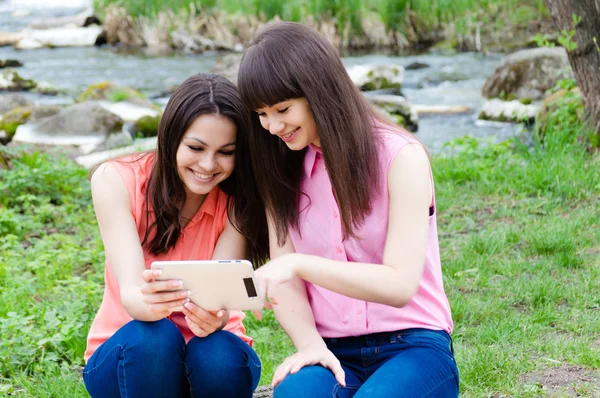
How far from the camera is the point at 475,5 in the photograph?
1445cm

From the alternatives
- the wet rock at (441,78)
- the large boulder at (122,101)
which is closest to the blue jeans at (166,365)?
the large boulder at (122,101)

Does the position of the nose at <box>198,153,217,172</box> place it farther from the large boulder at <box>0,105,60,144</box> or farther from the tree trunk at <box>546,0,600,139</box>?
the large boulder at <box>0,105,60,144</box>

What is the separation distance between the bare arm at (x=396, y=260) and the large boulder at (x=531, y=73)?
25.0ft

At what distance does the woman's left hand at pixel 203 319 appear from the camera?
2.19 meters

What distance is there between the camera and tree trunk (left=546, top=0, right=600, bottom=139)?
5238 millimetres

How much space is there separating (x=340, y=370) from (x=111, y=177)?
35.3 inches

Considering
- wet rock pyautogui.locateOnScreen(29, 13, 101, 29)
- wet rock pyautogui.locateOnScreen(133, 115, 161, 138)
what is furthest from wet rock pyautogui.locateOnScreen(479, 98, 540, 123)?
wet rock pyautogui.locateOnScreen(29, 13, 101, 29)

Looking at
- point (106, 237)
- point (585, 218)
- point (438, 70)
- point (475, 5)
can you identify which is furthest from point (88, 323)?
point (475, 5)

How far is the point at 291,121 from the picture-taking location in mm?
2109

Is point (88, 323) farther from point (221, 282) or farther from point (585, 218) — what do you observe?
point (585, 218)

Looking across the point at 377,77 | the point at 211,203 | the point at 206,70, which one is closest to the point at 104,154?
the point at 377,77

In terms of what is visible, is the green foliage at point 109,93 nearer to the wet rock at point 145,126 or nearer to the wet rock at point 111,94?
the wet rock at point 111,94

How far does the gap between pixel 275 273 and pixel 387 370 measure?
0.38 meters

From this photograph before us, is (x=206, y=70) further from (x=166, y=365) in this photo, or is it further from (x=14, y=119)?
(x=166, y=365)
